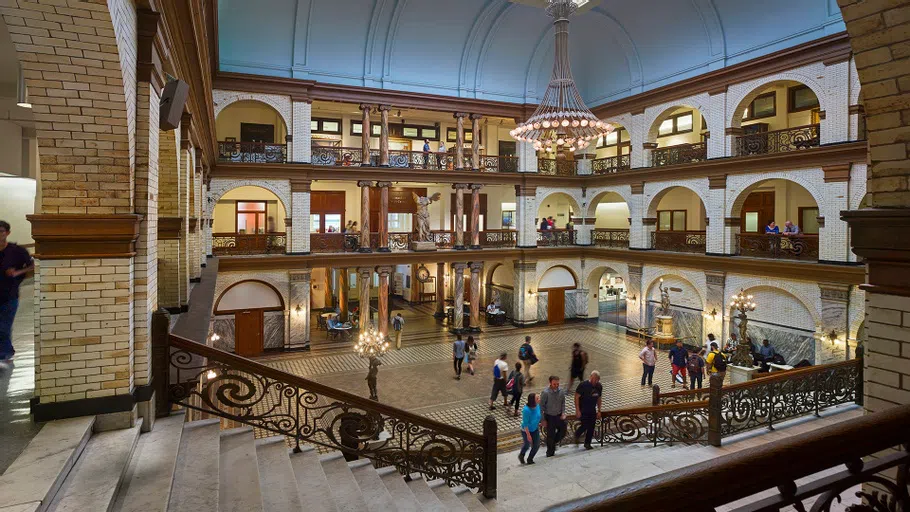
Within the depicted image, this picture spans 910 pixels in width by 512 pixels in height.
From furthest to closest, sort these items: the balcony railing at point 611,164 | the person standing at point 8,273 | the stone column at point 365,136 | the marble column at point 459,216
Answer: the balcony railing at point 611,164 → the marble column at point 459,216 → the stone column at point 365,136 → the person standing at point 8,273

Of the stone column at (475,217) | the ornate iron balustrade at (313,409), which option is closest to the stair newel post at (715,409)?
the ornate iron balustrade at (313,409)

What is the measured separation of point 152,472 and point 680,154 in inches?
844

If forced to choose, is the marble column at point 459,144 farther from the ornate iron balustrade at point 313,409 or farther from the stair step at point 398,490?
the stair step at point 398,490

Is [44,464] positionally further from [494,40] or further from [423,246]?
[494,40]

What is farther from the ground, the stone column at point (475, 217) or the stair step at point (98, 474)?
the stone column at point (475, 217)

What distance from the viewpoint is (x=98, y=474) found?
3.50 m

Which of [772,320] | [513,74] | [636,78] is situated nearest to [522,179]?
[513,74]

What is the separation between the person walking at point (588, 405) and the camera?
956 centimetres

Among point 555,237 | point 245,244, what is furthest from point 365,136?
point 555,237

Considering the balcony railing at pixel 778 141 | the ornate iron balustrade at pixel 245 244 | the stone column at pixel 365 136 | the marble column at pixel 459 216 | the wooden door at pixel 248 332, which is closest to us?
the balcony railing at pixel 778 141

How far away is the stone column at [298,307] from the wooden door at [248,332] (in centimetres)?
116

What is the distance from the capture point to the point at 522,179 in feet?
78.8

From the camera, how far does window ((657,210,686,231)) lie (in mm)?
25445

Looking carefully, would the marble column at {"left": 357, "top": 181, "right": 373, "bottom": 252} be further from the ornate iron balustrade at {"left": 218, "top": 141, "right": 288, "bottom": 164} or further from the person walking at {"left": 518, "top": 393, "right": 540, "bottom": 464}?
the person walking at {"left": 518, "top": 393, "right": 540, "bottom": 464}
